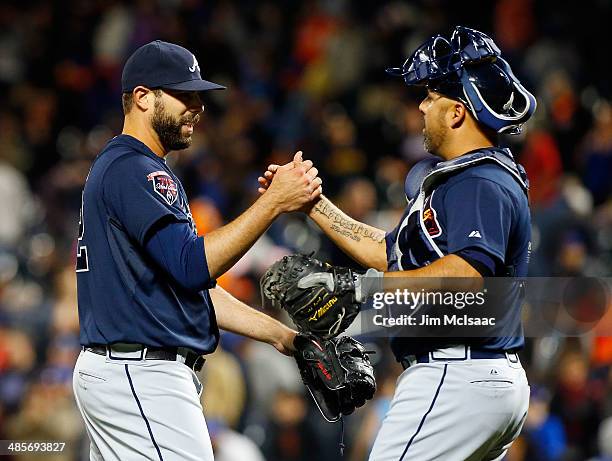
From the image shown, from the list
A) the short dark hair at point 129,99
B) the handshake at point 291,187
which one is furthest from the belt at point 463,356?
the short dark hair at point 129,99

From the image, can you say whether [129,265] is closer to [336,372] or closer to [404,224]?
[336,372]

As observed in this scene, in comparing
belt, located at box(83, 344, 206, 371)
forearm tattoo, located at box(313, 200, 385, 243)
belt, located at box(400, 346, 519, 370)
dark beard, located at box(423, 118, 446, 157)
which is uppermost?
dark beard, located at box(423, 118, 446, 157)

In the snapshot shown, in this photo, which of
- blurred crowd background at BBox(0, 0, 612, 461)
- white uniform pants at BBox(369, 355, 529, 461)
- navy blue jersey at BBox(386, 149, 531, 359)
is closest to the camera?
navy blue jersey at BBox(386, 149, 531, 359)

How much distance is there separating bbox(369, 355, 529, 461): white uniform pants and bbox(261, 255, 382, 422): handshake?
335 mm

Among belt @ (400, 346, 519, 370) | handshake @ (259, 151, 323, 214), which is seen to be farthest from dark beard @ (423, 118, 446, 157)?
belt @ (400, 346, 519, 370)

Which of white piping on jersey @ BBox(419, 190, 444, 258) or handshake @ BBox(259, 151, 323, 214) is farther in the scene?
handshake @ BBox(259, 151, 323, 214)

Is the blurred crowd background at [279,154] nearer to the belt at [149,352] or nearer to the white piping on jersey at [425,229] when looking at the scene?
the belt at [149,352]

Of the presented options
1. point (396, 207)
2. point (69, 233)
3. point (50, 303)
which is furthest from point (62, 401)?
point (396, 207)

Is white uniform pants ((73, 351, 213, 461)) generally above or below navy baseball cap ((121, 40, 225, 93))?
below

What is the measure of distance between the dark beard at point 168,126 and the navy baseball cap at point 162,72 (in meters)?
0.09

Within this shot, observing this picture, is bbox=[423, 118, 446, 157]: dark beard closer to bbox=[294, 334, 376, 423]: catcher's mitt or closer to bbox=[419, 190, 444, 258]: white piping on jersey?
bbox=[419, 190, 444, 258]: white piping on jersey

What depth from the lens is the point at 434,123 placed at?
434cm

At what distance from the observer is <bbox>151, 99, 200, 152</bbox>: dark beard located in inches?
173

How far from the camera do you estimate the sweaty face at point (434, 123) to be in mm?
4332
